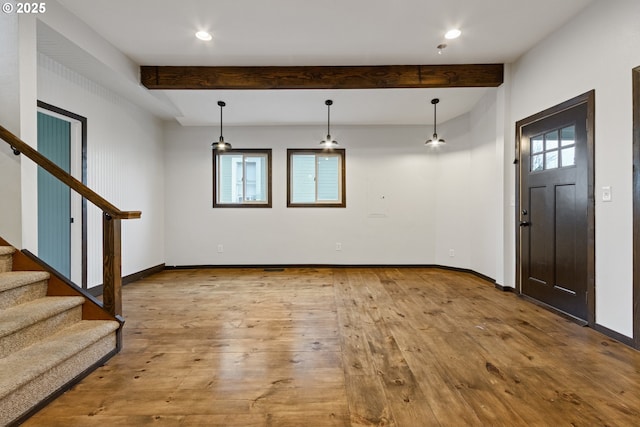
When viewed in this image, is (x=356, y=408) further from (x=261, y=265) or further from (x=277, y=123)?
(x=277, y=123)

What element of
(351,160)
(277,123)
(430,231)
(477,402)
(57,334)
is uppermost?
(277,123)

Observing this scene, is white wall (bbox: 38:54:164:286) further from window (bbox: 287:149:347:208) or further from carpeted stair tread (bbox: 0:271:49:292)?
window (bbox: 287:149:347:208)

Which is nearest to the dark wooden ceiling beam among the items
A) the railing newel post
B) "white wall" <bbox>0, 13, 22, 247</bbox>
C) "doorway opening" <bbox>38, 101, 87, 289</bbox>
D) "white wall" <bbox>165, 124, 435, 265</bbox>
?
"doorway opening" <bbox>38, 101, 87, 289</bbox>

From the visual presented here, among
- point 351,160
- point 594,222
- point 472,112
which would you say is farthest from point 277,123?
point 594,222

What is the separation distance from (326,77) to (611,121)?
9.76ft

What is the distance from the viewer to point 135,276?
446cm

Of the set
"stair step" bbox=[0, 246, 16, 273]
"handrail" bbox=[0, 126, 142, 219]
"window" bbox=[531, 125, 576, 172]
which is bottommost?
"stair step" bbox=[0, 246, 16, 273]

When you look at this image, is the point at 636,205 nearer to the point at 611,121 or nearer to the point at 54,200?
the point at 611,121

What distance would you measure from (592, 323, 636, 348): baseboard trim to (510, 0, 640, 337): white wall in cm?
3

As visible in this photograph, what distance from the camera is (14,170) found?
2.25 metres

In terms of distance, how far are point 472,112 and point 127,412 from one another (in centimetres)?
555

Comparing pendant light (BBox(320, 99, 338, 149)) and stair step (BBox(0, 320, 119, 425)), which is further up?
pendant light (BBox(320, 99, 338, 149))

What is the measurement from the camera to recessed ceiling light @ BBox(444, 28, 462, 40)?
302 cm

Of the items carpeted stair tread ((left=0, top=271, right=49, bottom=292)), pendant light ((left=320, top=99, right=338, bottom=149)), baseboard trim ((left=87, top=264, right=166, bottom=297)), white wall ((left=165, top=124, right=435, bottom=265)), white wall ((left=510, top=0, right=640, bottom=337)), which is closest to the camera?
carpeted stair tread ((left=0, top=271, right=49, bottom=292))
